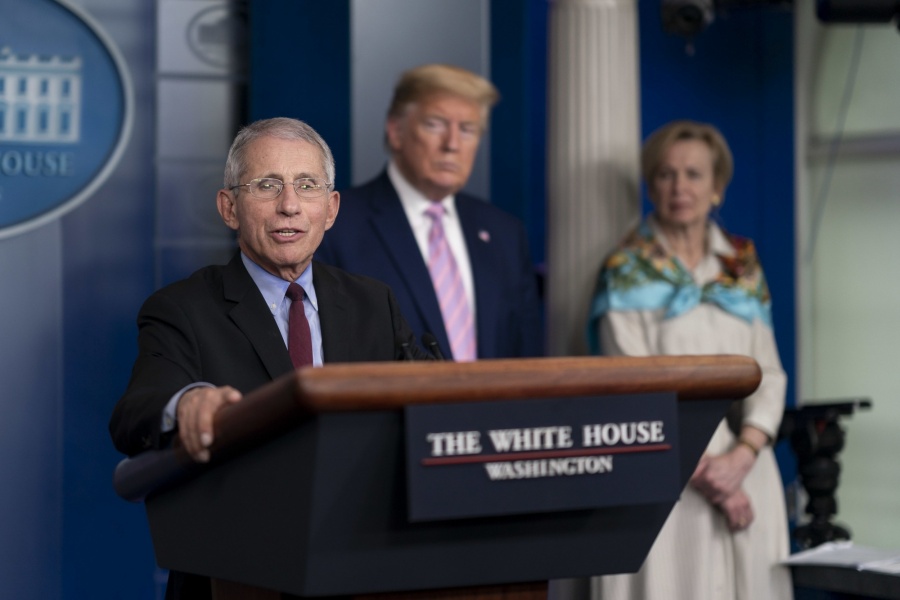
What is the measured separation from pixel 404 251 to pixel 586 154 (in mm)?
945

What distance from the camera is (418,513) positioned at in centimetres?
123

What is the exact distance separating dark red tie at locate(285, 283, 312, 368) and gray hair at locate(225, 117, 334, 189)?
161 millimetres

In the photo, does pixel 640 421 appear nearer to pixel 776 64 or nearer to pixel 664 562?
pixel 664 562

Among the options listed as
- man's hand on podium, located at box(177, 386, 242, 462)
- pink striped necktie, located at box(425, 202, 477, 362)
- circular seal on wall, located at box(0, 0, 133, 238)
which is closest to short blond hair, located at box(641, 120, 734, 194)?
pink striped necktie, located at box(425, 202, 477, 362)

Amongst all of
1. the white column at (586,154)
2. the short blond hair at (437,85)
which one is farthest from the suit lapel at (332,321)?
the white column at (586,154)

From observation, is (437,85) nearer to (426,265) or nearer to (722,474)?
(426,265)

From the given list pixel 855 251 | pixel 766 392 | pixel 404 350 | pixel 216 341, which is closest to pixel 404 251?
pixel 766 392

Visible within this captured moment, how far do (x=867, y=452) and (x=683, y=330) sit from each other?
8.12 feet

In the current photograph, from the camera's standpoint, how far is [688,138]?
355cm

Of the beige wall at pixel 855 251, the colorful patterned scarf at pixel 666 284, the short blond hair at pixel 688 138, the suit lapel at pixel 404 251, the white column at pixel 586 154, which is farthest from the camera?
the beige wall at pixel 855 251

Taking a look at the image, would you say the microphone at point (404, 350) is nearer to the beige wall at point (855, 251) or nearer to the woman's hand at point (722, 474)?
the woman's hand at point (722, 474)

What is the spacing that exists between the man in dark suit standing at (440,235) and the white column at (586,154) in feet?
1.54

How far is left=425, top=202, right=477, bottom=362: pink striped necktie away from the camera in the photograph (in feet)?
10.5

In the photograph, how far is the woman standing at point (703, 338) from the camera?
3266mm
